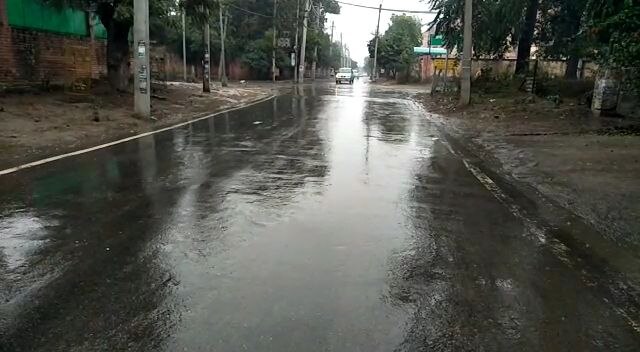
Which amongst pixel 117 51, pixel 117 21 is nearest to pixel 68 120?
pixel 117 21

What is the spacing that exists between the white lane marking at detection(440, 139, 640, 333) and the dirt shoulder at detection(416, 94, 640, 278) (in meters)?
0.32

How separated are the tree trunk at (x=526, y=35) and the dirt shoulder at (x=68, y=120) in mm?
14904

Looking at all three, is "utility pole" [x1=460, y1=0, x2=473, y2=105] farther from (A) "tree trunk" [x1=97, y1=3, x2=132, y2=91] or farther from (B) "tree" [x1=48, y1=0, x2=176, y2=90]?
(A) "tree trunk" [x1=97, y1=3, x2=132, y2=91]

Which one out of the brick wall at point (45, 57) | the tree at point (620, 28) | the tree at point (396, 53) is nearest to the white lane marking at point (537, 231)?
the tree at point (620, 28)

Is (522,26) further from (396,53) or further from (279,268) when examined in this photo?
(396,53)

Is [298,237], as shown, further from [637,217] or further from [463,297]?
[637,217]

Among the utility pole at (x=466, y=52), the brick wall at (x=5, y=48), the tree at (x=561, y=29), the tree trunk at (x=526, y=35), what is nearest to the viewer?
the brick wall at (x=5, y=48)

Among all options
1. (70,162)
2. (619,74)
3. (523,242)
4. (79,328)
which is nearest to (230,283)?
(79,328)

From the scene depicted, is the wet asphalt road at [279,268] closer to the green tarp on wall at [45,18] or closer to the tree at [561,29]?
the green tarp on wall at [45,18]

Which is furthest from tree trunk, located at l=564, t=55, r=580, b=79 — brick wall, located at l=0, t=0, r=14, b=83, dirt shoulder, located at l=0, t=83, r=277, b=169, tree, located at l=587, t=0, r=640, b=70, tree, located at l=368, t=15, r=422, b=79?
tree, located at l=368, t=15, r=422, b=79

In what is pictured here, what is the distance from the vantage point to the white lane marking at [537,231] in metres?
3.94

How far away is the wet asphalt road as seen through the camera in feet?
11.3

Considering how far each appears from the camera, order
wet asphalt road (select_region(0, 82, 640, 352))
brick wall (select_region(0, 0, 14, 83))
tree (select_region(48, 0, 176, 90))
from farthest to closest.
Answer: tree (select_region(48, 0, 176, 90))
brick wall (select_region(0, 0, 14, 83))
wet asphalt road (select_region(0, 82, 640, 352))

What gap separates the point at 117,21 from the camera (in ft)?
59.6
